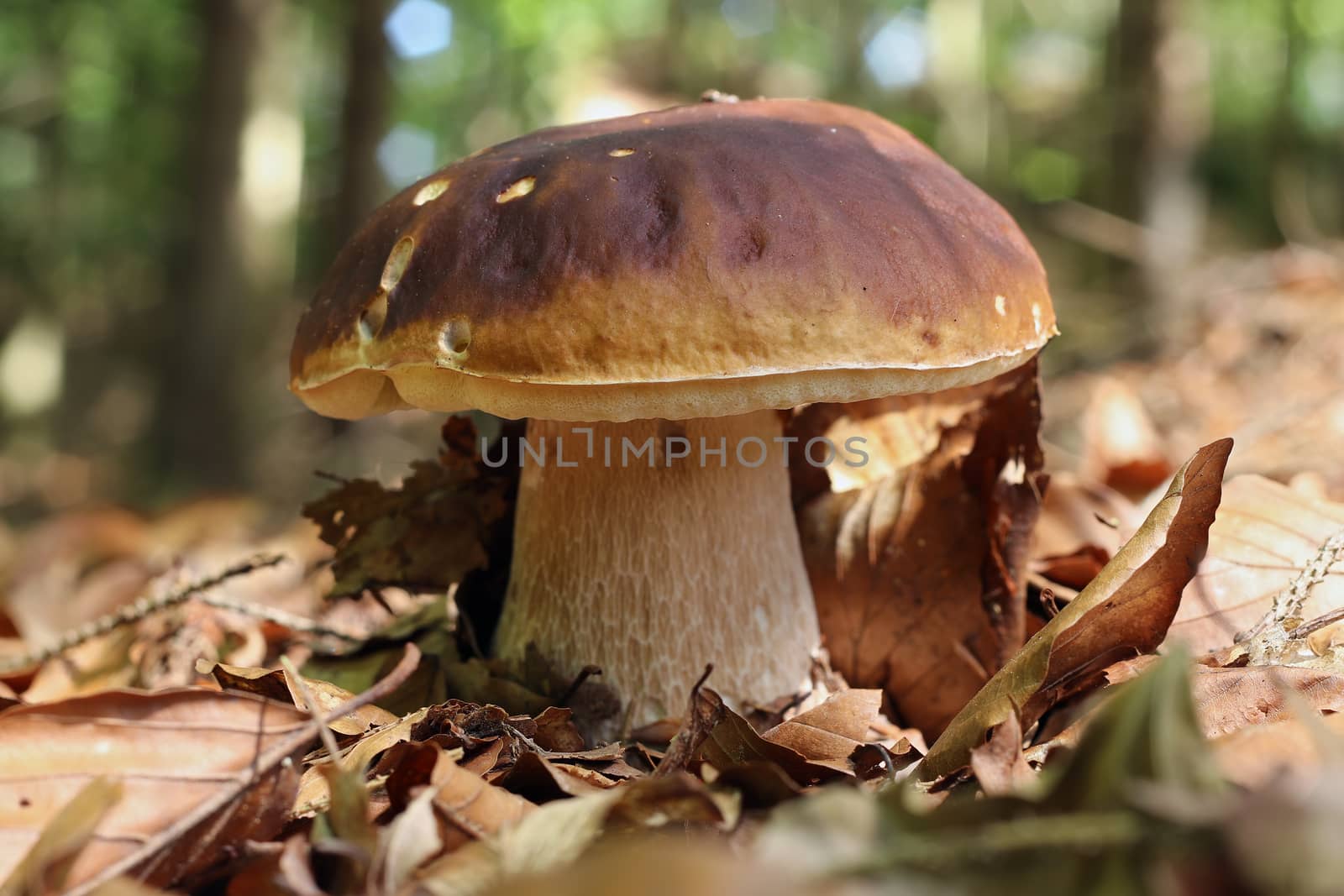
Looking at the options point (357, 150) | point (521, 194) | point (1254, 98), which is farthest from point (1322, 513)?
point (1254, 98)

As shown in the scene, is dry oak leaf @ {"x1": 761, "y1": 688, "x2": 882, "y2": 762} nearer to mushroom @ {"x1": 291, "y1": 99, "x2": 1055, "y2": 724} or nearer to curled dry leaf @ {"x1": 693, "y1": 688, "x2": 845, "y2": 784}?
curled dry leaf @ {"x1": 693, "y1": 688, "x2": 845, "y2": 784}

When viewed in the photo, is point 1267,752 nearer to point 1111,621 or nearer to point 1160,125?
point 1111,621

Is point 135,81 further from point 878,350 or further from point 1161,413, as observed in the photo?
point 878,350

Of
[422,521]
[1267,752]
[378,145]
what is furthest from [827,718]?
[378,145]

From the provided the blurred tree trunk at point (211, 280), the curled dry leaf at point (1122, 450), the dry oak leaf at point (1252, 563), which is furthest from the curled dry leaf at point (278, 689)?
the blurred tree trunk at point (211, 280)

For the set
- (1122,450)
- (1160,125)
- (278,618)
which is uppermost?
(1160,125)

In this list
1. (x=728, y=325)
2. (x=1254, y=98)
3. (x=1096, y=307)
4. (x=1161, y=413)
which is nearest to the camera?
(x=728, y=325)

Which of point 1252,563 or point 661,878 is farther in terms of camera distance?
point 1252,563
